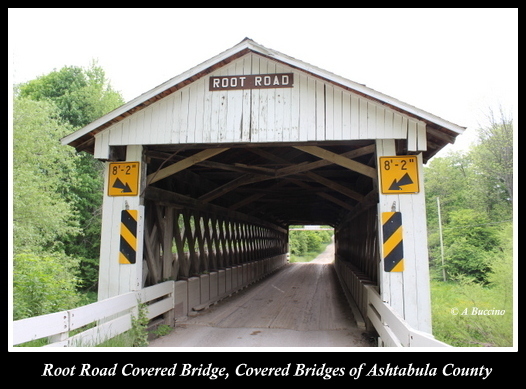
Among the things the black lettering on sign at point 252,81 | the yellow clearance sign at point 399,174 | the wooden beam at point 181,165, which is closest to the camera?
the yellow clearance sign at point 399,174

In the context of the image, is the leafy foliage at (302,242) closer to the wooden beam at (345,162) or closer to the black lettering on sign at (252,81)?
the wooden beam at (345,162)

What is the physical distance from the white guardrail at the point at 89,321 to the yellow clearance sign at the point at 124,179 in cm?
139

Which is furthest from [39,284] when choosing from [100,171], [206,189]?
[100,171]

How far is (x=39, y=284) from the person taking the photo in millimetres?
7746

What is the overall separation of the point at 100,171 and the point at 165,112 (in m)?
15.0

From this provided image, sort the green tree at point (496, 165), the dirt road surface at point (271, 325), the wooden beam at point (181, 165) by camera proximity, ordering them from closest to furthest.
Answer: the dirt road surface at point (271, 325) < the wooden beam at point (181, 165) < the green tree at point (496, 165)

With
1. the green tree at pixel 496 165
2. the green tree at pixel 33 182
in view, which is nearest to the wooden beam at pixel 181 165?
the green tree at pixel 33 182

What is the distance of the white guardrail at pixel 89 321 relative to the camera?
10.5 ft

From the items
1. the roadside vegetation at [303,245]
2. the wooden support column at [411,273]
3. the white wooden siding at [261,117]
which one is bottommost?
the roadside vegetation at [303,245]

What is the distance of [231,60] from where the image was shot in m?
5.41

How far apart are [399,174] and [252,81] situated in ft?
7.45

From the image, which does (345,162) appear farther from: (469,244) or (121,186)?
(469,244)

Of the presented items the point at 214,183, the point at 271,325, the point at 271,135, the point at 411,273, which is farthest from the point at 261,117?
the point at 214,183

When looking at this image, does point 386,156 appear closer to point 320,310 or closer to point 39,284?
point 320,310
